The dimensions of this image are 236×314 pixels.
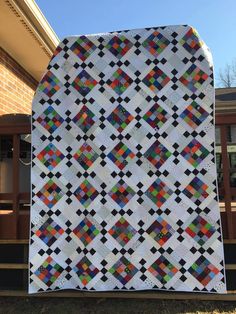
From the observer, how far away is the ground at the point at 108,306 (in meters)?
3.66

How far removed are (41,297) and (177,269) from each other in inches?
54.4

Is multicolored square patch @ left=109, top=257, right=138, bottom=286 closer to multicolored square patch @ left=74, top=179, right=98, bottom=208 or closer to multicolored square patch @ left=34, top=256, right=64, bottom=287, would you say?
multicolored square patch @ left=34, top=256, right=64, bottom=287

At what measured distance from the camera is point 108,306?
3.78 metres

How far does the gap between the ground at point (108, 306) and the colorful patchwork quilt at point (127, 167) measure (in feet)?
0.73

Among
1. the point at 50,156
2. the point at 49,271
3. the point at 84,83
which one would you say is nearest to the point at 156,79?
the point at 84,83

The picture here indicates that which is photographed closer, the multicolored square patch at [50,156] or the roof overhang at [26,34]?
the multicolored square patch at [50,156]

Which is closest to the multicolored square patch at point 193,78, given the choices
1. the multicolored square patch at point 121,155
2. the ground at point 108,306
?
the multicolored square patch at point 121,155

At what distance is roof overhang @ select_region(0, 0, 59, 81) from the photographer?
4973 millimetres

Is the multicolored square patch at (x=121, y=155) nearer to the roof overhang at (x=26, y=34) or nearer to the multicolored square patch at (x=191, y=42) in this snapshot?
the multicolored square patch at (x=191, y=42)

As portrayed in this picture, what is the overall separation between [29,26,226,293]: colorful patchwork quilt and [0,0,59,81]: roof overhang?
4.65ft

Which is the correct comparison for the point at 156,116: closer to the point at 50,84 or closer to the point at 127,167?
the point at 127,167

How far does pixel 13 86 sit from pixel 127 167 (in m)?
3.24

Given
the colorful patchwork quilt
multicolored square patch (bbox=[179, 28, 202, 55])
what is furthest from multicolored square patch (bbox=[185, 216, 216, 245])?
multicolored square patch (bbox=[179, 28, 202, 55])

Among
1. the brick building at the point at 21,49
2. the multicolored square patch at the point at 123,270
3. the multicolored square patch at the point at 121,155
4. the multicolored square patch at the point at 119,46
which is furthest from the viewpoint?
the brick building at the point at 21,49
